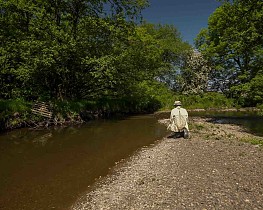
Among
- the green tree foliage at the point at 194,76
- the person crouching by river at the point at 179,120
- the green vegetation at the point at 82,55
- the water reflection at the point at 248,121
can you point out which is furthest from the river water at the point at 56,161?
the green tree foliage at the point at 194,76

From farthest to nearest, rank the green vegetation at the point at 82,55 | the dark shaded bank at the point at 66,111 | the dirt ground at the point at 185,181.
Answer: the green vegetation at the point at 82,55 < the dark shaded bank at the point at 66,111 < the dirt ground at the point at 185,181

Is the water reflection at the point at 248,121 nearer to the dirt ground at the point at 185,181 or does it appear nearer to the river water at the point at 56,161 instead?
the river water at the point at 56,161

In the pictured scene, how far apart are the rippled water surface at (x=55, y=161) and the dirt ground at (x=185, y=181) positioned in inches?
31.8

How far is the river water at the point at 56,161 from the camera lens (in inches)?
355

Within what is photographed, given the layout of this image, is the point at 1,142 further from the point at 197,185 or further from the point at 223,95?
the point at 223,95

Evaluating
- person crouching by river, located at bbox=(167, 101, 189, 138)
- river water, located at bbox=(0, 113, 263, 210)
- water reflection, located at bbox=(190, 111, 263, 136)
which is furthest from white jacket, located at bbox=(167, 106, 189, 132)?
water reflection, located at bbox=(190, 111, 263, 136)

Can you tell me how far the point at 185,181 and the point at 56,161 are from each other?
644cm

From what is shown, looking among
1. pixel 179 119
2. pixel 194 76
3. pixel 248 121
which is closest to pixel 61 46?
pixel 179 119

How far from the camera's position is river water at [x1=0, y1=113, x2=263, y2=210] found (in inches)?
355

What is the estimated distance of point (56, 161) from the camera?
13.3 metres

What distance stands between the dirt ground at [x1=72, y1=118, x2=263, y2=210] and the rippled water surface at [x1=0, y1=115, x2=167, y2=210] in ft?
2.65

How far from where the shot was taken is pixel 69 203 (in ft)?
27.9

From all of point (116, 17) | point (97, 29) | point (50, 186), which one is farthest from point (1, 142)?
point (116, 17)

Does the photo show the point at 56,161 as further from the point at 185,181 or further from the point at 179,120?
the point at 179,120
